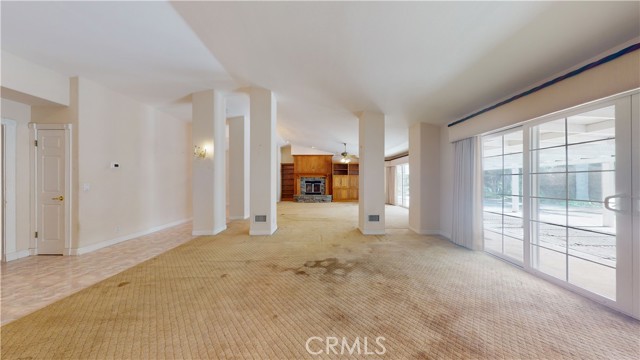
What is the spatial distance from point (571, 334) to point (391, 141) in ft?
20.6

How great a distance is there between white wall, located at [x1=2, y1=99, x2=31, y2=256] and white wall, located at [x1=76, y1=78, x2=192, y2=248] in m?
0.68

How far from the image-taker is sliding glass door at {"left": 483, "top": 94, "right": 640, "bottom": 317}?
1.93 metres

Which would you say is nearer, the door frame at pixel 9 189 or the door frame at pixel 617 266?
the door frame at pixel 617 266

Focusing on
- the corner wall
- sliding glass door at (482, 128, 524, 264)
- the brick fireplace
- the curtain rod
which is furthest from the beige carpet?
the brick fireplace

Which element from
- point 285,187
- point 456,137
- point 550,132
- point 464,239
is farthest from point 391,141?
point 285,187

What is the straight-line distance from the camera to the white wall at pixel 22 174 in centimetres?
342

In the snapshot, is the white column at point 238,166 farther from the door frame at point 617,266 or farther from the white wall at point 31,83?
the door frame at point 617,266

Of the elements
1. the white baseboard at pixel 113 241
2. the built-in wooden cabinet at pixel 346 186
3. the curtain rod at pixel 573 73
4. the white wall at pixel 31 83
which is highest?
the white wall at pixel 31 83

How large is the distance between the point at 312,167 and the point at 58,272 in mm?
10204

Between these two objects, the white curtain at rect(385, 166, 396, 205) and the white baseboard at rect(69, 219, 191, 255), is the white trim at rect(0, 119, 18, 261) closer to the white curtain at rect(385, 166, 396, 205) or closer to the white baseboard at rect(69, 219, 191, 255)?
the white baseboard at rect(69, 219, 191, 255)

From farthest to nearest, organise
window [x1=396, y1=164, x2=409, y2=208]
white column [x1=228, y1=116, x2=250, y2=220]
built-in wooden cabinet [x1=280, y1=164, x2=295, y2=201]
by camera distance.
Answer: built-in wooden cabinet [x1=280, y1=164, x2=295, y2=201] < window [x1=396, y1=164, x2=409, y2=208] < white column [x1=228, y1=116, x2=250, y2=220]

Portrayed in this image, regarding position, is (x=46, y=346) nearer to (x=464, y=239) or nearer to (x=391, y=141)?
(x=464, y=239)

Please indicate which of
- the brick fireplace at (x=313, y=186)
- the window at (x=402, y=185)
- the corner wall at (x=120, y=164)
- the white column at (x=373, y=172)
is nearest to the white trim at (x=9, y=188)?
the corner wall at (x=120, y=164)

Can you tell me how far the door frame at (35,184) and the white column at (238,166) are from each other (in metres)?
3.48
